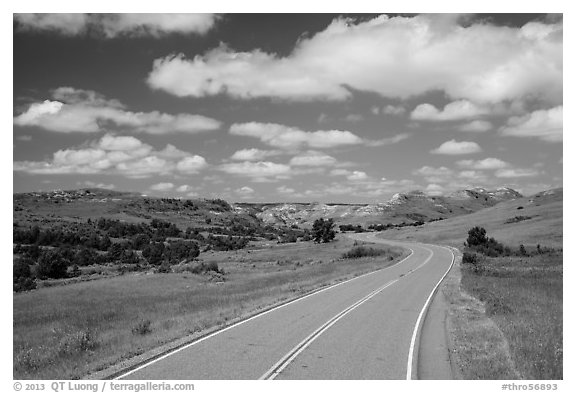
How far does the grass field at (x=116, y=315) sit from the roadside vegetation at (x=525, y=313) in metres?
10.6

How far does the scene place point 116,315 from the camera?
94.4 ft

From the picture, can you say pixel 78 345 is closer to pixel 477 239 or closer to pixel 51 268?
pixel 51 268

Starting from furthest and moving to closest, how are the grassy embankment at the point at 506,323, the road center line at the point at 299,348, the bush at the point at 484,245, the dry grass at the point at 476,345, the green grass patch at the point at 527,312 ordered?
the bush at the point at 484,245 → the green grass patch at the point at 527,312 → the grassy embankment at the point at 506,323 → the dry grass at the point at 476,345 → the road center line at the point at 299,348

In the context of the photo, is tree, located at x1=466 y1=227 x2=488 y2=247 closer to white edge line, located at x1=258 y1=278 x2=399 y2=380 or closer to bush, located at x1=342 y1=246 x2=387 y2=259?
bush, located at x1=342 y1=246 x2=387 y2=259

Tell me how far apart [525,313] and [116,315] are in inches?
906

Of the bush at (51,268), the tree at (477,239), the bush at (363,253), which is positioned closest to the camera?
the bush at (51,268)

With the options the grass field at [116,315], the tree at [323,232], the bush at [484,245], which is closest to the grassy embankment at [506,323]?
the grass field at [116,315]

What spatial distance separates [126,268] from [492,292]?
58.0 metres

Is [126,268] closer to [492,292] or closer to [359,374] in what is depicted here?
[492,292]

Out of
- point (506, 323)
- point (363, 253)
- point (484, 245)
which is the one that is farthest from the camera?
point (484, 245)

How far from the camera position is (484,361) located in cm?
1366

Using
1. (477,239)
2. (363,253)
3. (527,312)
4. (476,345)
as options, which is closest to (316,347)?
(476,345)

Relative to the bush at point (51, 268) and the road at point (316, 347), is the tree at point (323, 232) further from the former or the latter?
the road at point (316, 347)

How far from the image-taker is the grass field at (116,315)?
15281mm
